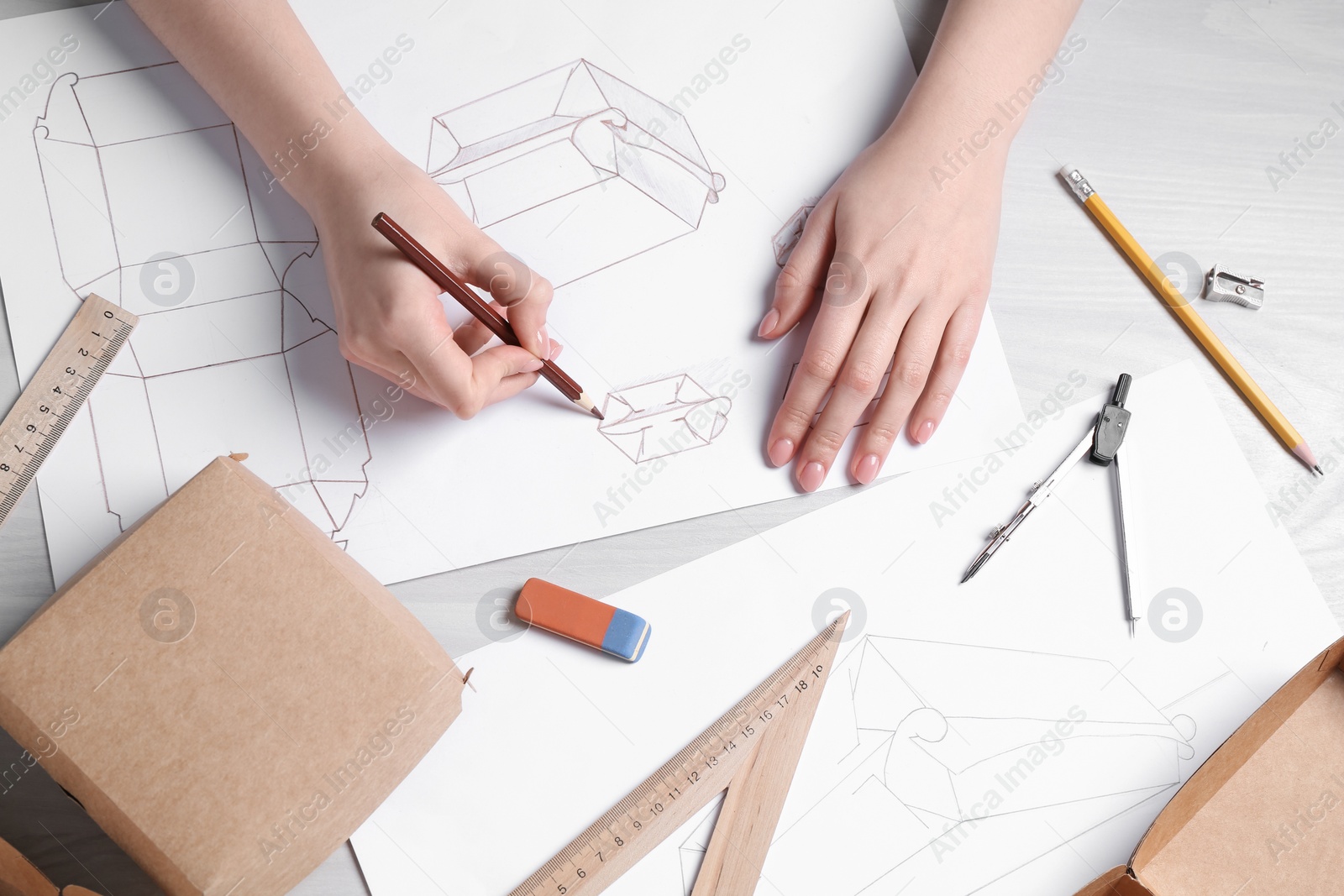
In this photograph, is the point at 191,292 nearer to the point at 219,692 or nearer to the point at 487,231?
the point at 487,231

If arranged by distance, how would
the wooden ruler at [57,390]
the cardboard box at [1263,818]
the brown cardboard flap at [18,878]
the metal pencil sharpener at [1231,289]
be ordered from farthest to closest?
1. the metal pencil sharpener at [1231,289]
2. the wooden ruler at [57,390]
3. the cardboard box at [1263,818]
4. the brown cardboard flap at [18,878]

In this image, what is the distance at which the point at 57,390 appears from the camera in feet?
2.90

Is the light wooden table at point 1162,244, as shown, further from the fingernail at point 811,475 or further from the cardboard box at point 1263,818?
the cardboard box at point 1263,818

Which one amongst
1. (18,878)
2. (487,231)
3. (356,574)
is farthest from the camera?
(487,231)

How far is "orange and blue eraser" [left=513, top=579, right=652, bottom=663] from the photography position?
83 centimetres

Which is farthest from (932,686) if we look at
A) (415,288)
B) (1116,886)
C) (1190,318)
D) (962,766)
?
(415,288)

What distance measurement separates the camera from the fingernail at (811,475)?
34.7 inches

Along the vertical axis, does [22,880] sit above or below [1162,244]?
below

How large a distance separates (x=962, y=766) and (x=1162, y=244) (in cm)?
69

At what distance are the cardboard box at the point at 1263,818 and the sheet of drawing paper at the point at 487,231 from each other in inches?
15.3

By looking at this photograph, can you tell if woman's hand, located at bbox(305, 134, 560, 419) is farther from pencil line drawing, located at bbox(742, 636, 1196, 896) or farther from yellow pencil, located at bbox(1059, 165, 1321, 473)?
yellow pencil, located at bbox(1059, 165, 1321, 473)

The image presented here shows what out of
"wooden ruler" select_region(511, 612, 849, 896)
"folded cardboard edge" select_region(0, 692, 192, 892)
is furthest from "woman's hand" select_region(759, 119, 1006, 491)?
"folded cardboard edge" select_region(0, 692, 192, 892)

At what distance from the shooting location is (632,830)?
2.61 feet

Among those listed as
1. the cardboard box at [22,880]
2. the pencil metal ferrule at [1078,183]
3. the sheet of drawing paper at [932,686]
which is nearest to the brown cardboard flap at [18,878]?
the cardboard box at [22,880]
